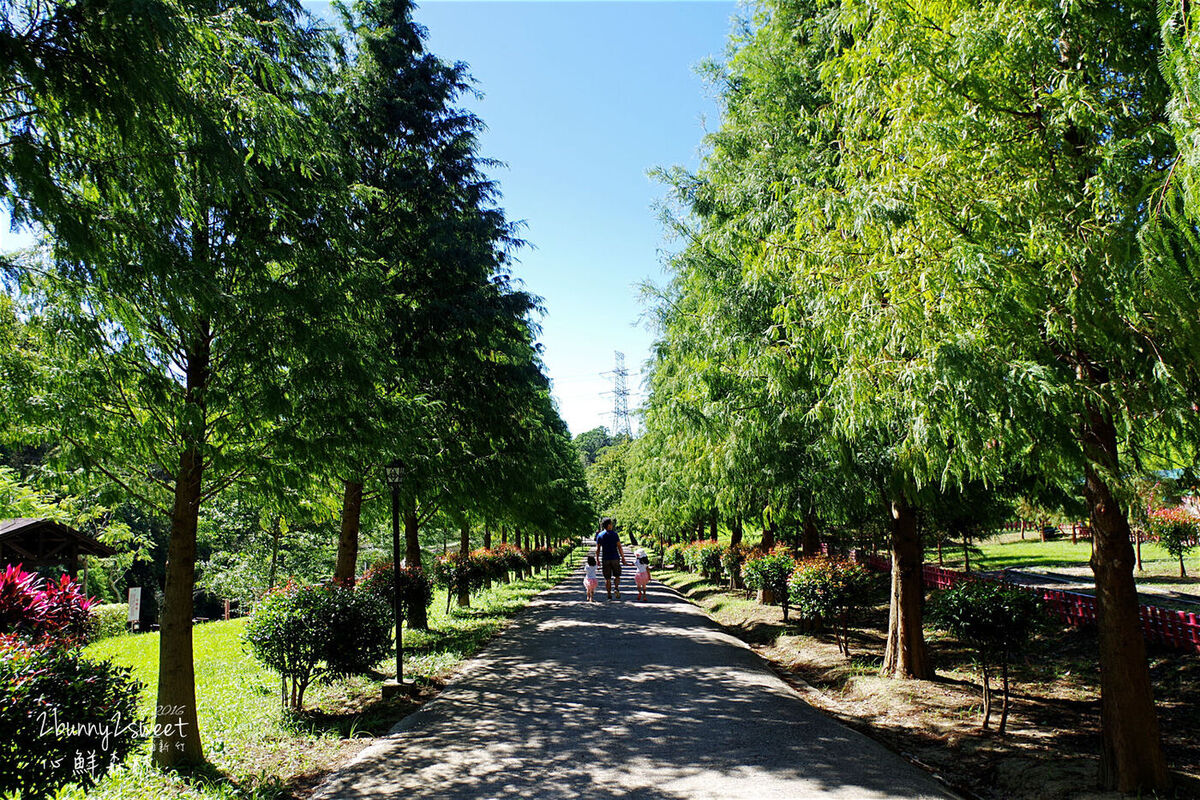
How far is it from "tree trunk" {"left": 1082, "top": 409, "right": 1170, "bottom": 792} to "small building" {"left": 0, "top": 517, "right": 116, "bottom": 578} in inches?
831

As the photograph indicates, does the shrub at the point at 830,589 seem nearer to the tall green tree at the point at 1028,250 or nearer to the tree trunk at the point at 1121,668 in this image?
the tree trunk at the point at 1121,668

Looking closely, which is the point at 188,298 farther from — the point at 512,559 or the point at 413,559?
the point at 512,559

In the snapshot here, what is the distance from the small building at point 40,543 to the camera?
→ 16.2 m

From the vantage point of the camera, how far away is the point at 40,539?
1714 centimetres

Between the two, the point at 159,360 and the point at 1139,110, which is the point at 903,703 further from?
the point at 159,360

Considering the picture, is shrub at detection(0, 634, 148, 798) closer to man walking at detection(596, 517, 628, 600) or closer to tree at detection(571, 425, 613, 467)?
man walking at detection(596, 517, 628, 600)

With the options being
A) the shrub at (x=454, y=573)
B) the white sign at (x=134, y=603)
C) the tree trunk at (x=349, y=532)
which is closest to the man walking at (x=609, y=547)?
the shrub at (x=454, y=573)

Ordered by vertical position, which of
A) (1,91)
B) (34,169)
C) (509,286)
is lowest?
(34,169)

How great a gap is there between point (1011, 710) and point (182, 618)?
28.6 ft

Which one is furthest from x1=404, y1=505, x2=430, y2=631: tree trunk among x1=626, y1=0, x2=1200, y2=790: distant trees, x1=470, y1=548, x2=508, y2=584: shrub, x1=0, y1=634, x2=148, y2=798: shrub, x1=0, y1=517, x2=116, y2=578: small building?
x1=626, y1=0, x2=1200, y2=790: distant trees

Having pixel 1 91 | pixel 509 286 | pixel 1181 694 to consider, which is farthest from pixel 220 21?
pixel 1181 694

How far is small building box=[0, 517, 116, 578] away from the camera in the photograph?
1620 centimetres

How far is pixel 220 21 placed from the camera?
470cm

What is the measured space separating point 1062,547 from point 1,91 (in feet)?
145
